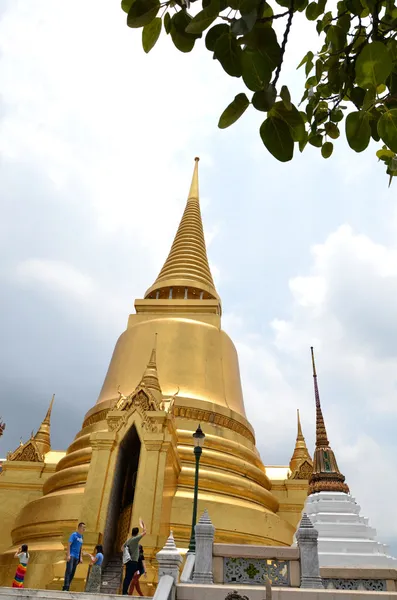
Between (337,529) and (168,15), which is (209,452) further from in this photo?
(168,15)

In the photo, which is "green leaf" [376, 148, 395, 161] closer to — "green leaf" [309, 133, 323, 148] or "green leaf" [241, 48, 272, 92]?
"green leaf" [309, 133, 323, 148]

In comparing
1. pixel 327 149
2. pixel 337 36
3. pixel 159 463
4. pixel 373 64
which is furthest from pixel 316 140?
pixel 159 463

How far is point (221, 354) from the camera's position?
16719 millimetres

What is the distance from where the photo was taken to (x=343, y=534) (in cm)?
1043

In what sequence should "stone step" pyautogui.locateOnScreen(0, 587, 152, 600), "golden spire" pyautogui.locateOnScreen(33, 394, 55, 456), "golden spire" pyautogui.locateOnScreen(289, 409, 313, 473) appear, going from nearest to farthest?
"stone step" pyautogui.locateOnScreen(0, 587, 152, 600) → "golden spire" pyautogui.locateOnScreen(289, 409, 313, 473) → "golden spire" pyautogui.locateOnScreen(33, 394, 55, 456)

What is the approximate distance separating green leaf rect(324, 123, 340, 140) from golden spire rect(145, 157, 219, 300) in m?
16.7

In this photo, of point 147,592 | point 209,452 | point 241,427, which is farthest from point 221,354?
point 147,592

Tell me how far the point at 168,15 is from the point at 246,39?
1.26ft

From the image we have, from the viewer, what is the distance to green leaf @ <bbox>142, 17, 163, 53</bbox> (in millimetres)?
Answer: 1735

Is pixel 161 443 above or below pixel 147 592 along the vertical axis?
above

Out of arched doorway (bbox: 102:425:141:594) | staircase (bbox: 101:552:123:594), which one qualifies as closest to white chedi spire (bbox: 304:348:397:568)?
staircase (bbox: 101:552:123:594)

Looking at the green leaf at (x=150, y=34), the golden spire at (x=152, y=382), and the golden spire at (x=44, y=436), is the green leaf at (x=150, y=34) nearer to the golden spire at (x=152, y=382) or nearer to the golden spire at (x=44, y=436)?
the golden spire at (x=152, y=382)

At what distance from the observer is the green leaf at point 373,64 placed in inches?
61.2

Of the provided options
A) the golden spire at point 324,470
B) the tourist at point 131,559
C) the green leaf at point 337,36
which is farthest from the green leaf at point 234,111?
the golden spire at point 324,470
